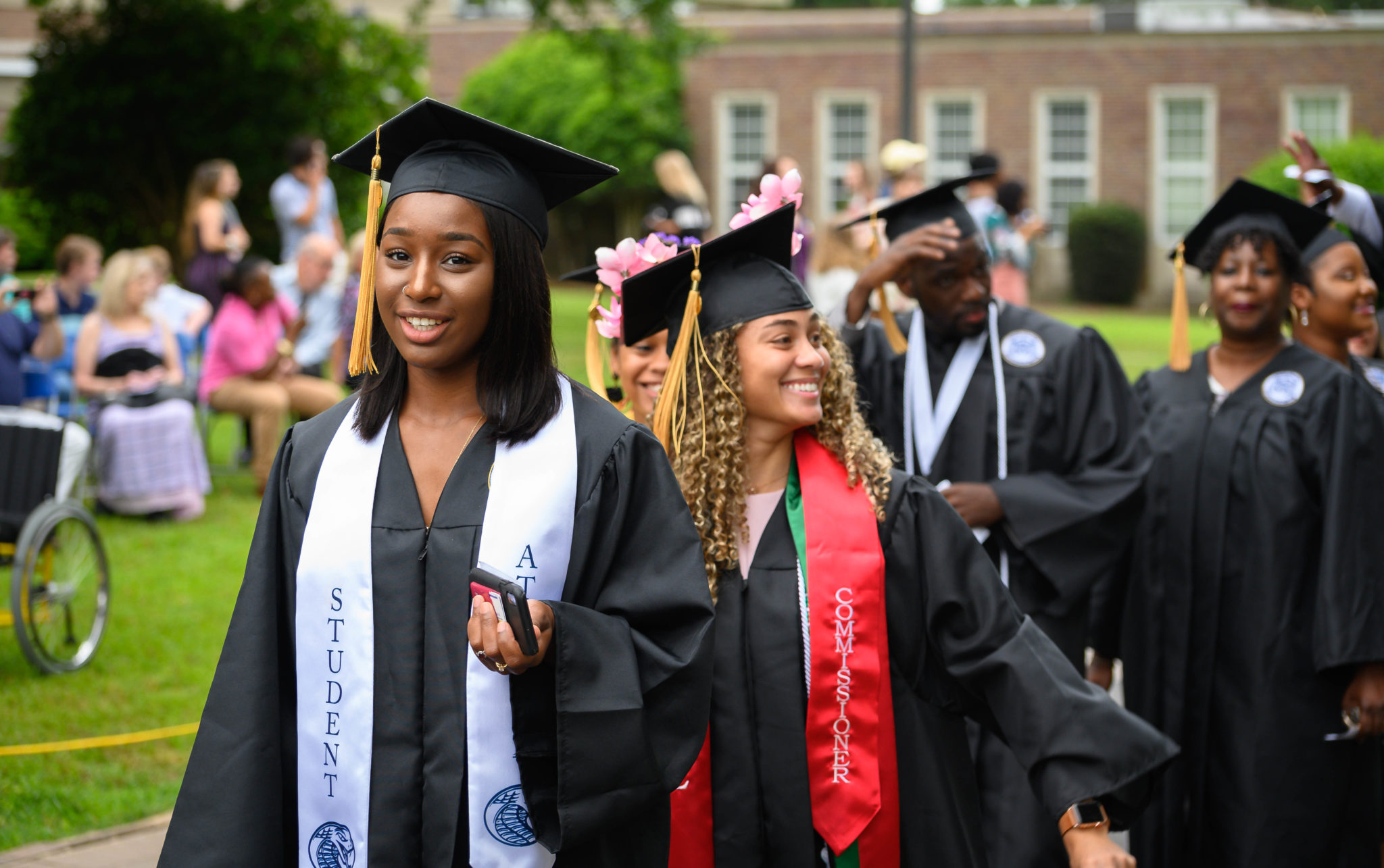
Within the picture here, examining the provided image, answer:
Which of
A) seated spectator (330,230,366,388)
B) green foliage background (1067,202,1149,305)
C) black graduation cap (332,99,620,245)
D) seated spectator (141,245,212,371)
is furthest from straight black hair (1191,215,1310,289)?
green foliage background (1067,202,1149,305)

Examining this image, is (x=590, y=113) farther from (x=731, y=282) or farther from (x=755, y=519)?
(x=755, y=519)

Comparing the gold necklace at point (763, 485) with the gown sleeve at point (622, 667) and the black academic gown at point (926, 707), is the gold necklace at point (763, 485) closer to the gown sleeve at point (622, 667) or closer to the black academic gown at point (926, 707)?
the black academic gown at point (926, 707)

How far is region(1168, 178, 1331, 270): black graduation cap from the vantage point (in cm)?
474

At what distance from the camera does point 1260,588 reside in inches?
175

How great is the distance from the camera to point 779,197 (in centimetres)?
340

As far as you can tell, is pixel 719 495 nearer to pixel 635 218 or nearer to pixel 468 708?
pixel 468 708

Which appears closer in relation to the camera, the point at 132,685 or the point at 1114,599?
the point at 1114,599

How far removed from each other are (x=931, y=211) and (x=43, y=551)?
423 centimetres

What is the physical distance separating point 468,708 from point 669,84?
30.1 metres

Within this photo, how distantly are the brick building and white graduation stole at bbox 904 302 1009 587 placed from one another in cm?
2591

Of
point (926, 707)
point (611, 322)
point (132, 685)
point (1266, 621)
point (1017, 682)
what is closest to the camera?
point (1017, 682)

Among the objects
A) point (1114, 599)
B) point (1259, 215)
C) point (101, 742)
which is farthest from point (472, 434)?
point (101, 742)

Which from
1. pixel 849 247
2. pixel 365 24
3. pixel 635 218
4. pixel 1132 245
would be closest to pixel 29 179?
pixel 365 24

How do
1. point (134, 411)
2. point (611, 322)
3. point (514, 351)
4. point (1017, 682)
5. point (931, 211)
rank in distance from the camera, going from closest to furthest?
point (514, 351) → point (1017, 682) → point (611, 322) → point (931, 211) → point (134, 411)
